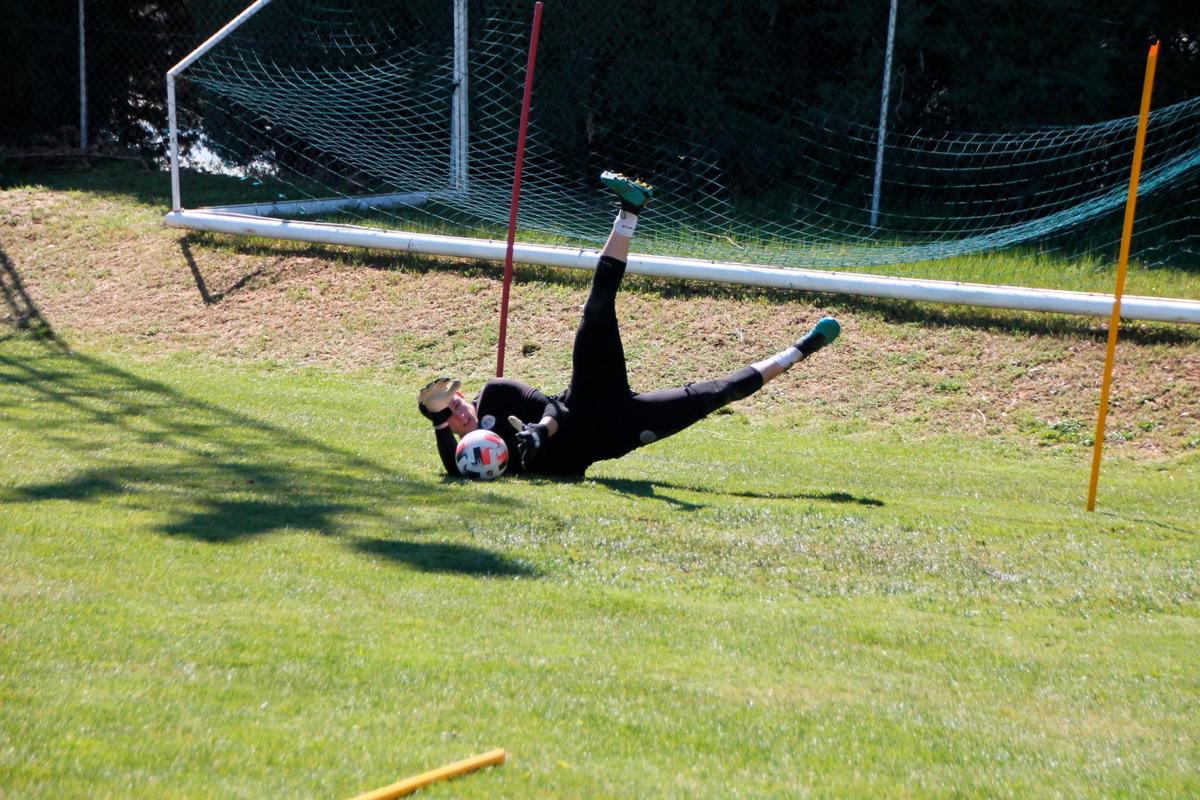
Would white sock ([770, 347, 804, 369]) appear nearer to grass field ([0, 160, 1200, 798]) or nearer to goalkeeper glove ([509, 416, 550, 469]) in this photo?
grass field ([0, 160, 1200, 798])

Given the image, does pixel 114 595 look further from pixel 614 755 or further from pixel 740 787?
pixel 740 787

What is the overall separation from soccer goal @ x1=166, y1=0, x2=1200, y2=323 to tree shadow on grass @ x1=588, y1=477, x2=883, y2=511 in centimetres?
508

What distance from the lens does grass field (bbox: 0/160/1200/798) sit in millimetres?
4055

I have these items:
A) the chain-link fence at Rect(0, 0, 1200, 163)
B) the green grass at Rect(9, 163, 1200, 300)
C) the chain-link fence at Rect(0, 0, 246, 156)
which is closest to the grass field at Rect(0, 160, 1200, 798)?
the green grass at Rect(9, 163, 1200, 300)

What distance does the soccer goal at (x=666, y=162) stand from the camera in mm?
13547

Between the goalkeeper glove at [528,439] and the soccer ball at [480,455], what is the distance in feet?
0.48

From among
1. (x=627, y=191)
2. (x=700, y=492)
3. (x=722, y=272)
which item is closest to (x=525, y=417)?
(x=700, y=492)

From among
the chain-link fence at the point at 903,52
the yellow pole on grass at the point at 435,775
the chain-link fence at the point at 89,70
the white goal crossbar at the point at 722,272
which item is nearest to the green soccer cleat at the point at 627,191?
the white goal crossbar at the point at 722,272

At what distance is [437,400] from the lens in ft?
26.7

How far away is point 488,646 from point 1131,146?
11568mm

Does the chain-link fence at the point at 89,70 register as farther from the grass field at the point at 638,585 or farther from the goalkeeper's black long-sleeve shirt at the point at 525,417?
the goalkeeper's black long-sleeve shirt at the point at 525,417

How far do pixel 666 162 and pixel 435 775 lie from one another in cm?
1295

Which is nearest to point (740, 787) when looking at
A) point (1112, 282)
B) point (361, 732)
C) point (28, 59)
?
point (361, 732)

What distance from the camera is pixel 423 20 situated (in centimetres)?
1659
